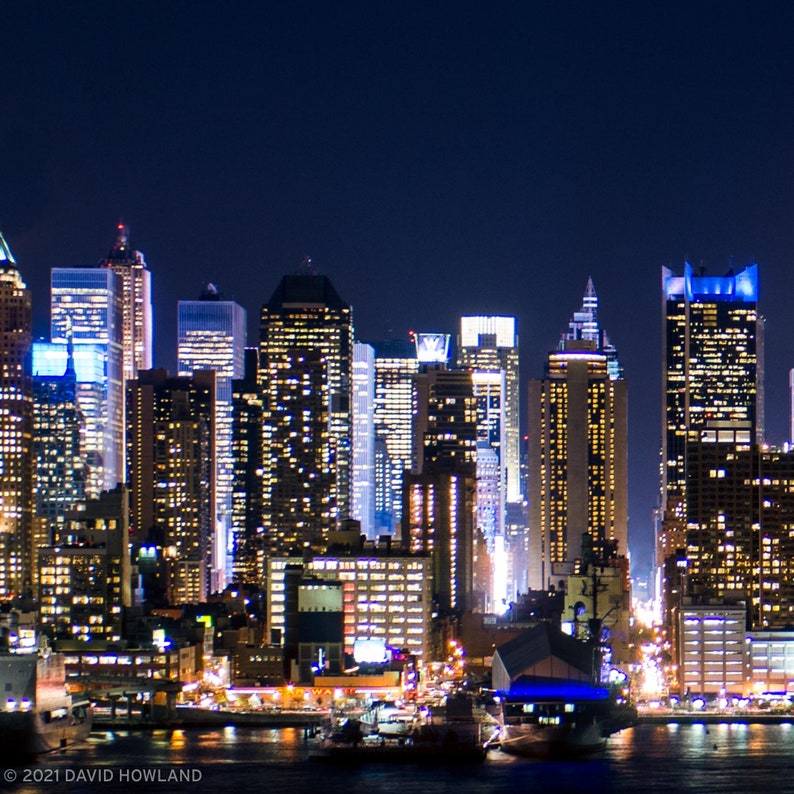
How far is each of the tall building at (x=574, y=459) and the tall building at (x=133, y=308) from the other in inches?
1293

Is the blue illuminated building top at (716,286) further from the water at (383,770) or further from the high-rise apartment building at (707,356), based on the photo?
the water at (383,770)

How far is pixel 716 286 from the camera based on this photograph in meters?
152

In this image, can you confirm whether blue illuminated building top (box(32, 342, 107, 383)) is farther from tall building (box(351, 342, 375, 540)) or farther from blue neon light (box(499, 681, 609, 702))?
blue neon light (box(499, 681, 609, 702))

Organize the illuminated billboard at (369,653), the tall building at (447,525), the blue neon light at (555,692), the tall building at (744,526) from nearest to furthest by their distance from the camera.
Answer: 1. the blue neon light at (555,692)
2. the illuminated billboard at (369,653)
3. the tall building at (744,526)
4. the tall building at (447,525)

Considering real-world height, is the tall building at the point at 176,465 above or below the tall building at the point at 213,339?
below

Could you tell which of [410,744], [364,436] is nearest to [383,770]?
[410,744]

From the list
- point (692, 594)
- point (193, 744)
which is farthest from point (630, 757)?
point (692, 594)

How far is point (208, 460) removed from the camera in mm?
139000

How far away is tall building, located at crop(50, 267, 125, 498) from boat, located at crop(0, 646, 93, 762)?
8939cm

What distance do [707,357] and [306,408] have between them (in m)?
32.7

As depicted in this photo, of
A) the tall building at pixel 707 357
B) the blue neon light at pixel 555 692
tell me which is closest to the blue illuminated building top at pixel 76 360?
the tall building at pixel 707 357

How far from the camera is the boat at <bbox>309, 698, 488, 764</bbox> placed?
6194 centimetres

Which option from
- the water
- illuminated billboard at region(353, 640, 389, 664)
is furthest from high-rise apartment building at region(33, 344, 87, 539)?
the water

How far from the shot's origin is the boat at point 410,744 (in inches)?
2438
